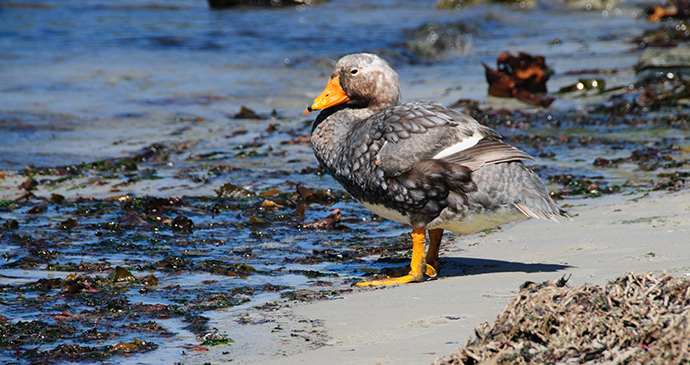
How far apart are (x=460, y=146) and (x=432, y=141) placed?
17 centimetres

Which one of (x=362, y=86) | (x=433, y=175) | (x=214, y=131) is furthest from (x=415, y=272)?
(x=214, y=131)

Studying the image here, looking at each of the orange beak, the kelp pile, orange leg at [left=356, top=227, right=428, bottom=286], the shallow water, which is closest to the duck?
orange leg at [left=356, top=227, right=428, bottom=286]

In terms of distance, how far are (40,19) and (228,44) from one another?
21.1 ft

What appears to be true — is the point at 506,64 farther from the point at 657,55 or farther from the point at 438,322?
the point at 438,322

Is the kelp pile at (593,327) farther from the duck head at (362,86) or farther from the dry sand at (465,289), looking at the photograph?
the duck head at (362,86)

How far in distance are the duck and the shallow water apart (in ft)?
1.86

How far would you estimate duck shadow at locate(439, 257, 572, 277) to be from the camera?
13.3 ft

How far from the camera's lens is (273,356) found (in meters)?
2.86

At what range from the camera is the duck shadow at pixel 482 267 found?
13.3 feet

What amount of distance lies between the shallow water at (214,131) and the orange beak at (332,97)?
104 cm

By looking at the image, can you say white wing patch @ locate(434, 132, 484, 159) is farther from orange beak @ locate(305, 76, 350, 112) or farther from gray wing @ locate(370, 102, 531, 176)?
orange beak @ locate(305, 76, 350, 112)

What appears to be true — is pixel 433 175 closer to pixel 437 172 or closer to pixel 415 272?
pixel 437 172

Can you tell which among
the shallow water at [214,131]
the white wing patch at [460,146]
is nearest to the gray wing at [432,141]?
the white wing patch at [460,146]

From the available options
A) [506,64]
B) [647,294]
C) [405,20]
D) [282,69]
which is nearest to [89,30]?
[282,69]
